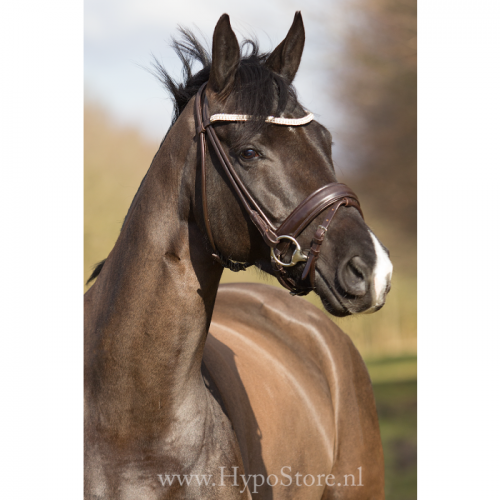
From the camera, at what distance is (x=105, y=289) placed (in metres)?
2.00

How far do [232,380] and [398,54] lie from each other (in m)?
4.41

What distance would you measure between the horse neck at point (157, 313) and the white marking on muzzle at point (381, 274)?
652 mm

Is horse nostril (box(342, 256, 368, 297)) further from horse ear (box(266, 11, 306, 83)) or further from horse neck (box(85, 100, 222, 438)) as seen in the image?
horse ear (box(266, 11, 306, 83))

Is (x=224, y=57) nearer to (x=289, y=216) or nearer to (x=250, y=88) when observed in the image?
(x=250, y=88)

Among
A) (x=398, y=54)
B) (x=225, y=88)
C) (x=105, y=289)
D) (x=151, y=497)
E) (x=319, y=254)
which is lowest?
(x=151, y=497)

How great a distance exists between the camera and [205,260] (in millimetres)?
1921

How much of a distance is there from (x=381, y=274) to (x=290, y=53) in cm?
107

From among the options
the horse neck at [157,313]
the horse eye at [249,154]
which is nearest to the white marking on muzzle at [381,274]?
the horse eye at [249,154]

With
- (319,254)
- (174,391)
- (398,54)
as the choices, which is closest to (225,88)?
(319,254)

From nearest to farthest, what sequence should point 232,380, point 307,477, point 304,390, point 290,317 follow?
1. point 232,380
2. point 307,477
3. point 304,390
4. point 290,317

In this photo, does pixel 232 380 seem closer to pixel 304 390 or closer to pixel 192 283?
pixel 192 283

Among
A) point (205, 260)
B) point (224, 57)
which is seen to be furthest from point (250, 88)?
point (205, 260)

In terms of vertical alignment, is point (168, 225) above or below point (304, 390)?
above

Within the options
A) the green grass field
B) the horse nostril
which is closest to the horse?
the horse nostril
